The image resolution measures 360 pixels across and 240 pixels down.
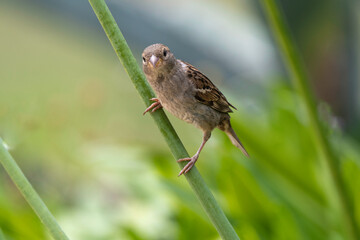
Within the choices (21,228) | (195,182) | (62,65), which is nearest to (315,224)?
(21,228)

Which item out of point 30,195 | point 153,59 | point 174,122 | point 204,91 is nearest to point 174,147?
point 30,195

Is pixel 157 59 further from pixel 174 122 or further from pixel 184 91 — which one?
pixel 174 122

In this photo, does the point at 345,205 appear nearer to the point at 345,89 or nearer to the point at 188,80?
the point at 188,80

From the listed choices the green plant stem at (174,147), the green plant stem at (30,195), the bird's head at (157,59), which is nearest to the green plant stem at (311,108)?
the bird's head at (157,59)

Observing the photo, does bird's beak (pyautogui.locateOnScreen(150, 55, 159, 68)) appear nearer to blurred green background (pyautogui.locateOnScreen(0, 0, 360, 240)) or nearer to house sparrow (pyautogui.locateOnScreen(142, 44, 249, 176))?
house sparrow (pyautogui.locateOnScreen(142, 44, 249, 176))

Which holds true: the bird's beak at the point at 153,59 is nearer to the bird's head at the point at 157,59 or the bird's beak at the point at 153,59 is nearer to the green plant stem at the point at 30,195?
the bird's head at the point at 157,59

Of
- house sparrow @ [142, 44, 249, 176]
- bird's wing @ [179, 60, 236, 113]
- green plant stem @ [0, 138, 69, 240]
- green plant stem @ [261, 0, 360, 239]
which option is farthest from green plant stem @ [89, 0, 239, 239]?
green plant stem @ [261, 0, 360, 239]
